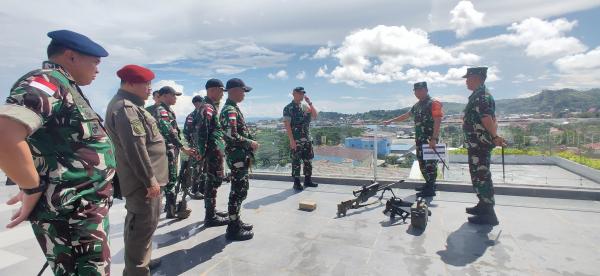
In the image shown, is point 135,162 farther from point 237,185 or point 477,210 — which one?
point 477,210

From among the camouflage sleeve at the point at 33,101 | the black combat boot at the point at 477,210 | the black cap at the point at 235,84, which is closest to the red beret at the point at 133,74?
the camouflage sleeve at the point at 33,101

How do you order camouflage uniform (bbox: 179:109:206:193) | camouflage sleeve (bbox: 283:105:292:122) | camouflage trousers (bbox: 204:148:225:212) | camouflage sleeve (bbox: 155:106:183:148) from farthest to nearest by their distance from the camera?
camouflage sleeve (bbox: 283:105:292:122) < camouflage uniform (bbox: 179:109:206:193) < camouflage sleeve (bbox: 155:106:183:148) < camouflage trousers (bbox: 204:148:225:212)

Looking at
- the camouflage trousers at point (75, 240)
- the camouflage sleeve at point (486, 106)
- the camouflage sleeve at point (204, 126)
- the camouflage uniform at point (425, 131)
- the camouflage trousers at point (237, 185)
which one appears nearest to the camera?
the camouflage trousers at point (75, 240)

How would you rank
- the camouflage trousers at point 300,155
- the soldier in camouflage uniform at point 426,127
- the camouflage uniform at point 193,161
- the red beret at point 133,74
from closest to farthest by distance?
the red beret at point 133,74 < the camouflage uniform at point 193,161 < the soldier in camouflage uniform at point 426,127 < the camouflage trousers at point 300,155

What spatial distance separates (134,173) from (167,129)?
6.85 feet

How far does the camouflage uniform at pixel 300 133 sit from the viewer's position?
6523 mm

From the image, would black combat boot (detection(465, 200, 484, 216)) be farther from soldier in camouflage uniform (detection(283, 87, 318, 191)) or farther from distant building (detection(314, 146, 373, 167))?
soldier in camouflage uniform (detection(283, 87, 318, 191))

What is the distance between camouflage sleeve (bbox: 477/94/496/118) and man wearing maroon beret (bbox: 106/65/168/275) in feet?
13.0

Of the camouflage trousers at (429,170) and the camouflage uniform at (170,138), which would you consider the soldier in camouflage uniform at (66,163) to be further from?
the camouflage trousers at (429,170)

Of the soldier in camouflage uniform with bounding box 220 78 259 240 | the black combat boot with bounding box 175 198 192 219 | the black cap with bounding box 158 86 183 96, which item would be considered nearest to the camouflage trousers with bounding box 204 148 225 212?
the soldier in camouflage uniform with bounding box 220 78 259 240

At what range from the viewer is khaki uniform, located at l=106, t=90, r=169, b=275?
254 centimetres

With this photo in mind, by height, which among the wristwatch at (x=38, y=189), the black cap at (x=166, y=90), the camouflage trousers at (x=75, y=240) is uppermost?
the black cap at (x=166, y=90)

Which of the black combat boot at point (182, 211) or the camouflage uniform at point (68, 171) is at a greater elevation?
the camouflage uniform at point (68, 171)

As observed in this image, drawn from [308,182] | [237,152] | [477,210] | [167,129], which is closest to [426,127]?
[477,210]
